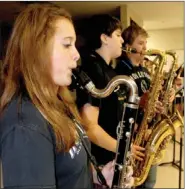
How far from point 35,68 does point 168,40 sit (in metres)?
0.83

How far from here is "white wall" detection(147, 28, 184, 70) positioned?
1.18 m

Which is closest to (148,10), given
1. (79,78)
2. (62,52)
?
(79,78)

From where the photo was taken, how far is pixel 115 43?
3.69 feet

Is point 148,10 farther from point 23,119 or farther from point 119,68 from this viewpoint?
point 23,119

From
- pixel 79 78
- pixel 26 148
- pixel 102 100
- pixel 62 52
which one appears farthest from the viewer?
pixel 102 100

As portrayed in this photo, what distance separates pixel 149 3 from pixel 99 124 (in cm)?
63

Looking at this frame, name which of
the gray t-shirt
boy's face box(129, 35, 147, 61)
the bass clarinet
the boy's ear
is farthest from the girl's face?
boy's face box(129, 35, 147, 61)

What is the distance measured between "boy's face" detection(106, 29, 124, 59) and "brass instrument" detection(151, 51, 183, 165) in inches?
9.8

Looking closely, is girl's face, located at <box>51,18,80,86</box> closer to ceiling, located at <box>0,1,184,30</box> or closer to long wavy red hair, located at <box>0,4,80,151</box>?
long wavy red hair, located at <box>0,4,80,151</box>

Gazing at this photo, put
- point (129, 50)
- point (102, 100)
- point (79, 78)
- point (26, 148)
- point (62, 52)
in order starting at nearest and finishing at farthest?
point (26, 148)
point (62, 52)
point (79, 78)
point (102, 100)
point (129, 50)

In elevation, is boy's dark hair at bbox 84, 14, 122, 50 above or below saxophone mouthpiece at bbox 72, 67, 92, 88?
above

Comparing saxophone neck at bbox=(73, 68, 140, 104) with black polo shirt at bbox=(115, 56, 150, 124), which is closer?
saxophone neck at bbox=(73, 68, 140, 104)

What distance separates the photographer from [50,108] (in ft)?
1.78

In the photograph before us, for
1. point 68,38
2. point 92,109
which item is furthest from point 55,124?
point 92,109
